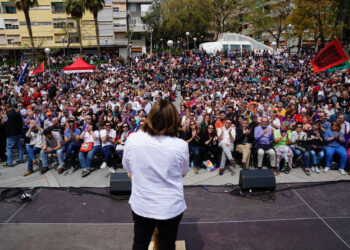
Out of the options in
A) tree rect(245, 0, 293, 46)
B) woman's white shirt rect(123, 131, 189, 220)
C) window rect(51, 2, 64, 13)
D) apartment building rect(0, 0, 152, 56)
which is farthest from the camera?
window rect(51, 2, 64, 13)

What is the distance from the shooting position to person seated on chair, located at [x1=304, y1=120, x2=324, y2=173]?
5.84 m

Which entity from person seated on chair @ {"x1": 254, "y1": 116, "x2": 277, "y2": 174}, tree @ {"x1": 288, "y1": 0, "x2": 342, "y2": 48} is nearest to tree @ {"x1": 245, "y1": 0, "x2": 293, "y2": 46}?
tree @ {"x1": 288, "y1": 0, "x2": 342, "y2": 48}

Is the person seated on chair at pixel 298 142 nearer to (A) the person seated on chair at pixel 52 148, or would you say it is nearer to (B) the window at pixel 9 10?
(A) the person seated on chair at pixel 52 148

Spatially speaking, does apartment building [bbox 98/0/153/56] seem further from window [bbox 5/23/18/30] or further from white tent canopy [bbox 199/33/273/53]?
white tent canopy [bbox 199/33/273/53]

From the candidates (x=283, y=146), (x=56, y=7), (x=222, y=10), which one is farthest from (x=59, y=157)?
(x=56, y=7)

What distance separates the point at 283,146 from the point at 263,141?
50 cm

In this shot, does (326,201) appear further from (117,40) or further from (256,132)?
(117,40)

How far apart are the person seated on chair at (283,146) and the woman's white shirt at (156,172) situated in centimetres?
458

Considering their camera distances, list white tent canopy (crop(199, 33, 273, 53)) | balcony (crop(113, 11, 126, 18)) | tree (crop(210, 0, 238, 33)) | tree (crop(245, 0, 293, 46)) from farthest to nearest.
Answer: balcony (crop(113, 11, 126, 18)) < tree (crop(210, 0, 238, 33)) < tree (crop(245, 0, 293, 46)) < white tent canopy (crop(199, 33, 273, 53))

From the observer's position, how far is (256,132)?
596 cm

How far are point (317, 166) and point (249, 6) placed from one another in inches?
1686

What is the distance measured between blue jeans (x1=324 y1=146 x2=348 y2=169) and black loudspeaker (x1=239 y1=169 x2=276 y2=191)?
2107 millimetres

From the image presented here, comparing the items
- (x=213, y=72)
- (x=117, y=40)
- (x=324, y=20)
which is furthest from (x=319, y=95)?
(x=117, y=40)

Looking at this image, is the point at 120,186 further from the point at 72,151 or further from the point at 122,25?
the point at 122,25
